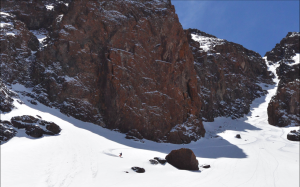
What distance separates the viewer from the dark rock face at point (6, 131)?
2080 centimetres

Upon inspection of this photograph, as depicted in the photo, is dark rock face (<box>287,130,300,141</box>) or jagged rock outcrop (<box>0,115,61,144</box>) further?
dark rock face (<box>287,130,300,141</box>)

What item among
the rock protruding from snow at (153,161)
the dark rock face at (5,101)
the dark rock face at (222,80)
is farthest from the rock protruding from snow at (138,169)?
the dark rock face at (222,80)

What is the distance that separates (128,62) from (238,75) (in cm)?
6527

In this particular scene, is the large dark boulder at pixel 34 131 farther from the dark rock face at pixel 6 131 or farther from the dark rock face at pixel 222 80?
the dark rock face at pixel 222 80

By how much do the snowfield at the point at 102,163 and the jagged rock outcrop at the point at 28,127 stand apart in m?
0.67

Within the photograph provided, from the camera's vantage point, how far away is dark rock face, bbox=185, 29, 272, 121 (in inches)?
2591

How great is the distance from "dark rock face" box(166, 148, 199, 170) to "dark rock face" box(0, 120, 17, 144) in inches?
645

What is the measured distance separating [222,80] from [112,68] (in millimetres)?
49742

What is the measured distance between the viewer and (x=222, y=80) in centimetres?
7331

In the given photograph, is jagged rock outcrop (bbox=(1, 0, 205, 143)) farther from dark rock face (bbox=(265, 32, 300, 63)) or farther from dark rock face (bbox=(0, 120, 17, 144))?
dark rock face (bbox=(265, 32, 300, 63))

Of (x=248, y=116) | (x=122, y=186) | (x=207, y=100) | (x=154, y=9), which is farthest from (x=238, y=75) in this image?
(x=122, y=186)

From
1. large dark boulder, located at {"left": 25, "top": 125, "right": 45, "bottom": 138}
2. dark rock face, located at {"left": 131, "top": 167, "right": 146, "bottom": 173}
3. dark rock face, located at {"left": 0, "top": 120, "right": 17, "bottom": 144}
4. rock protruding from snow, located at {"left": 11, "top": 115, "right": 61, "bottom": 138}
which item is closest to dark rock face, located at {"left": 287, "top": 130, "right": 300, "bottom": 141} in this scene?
dark rock face, located at {"left": 131, "top": 167, "right": 146, "bottom": 173}

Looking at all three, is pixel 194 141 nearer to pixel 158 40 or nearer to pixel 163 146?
pixel 163 146

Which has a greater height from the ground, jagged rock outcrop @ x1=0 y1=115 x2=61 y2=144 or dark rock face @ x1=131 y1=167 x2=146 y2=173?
jagged rock outcrop @ x1=0 y1=115 x2=61 y2=144
